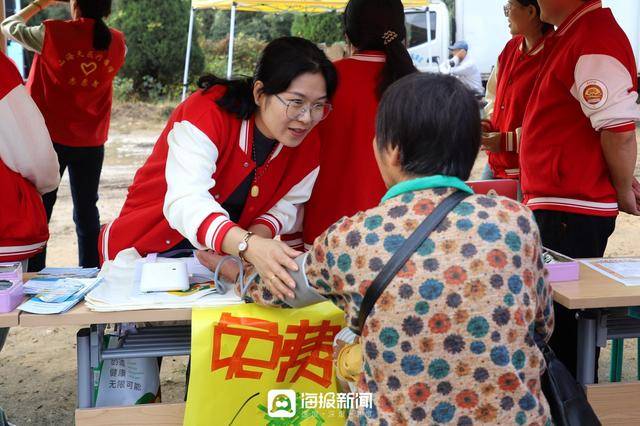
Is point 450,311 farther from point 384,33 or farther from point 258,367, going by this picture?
point 384,33

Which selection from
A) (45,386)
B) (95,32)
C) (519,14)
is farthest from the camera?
(95,32)

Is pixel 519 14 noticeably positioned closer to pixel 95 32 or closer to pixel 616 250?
pixel 95 32

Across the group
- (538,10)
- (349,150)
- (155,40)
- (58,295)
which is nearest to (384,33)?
(349,150)

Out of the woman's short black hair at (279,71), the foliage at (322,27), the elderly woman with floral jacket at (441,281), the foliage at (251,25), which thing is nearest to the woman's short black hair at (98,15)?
the woman's short black hair at (279,71)

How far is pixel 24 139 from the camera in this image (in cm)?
246

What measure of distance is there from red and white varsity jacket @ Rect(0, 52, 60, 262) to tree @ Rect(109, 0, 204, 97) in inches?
498

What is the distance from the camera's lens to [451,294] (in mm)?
1356

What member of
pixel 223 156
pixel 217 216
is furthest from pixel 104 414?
pixel 223 156

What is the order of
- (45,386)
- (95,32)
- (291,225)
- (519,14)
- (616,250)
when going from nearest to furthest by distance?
(291,225), (519,14), (45,386), (95,32), (616,250)

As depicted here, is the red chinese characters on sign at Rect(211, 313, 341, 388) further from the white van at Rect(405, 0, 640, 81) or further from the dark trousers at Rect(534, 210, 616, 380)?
the white van at Rect(405, 0, 640, 81)

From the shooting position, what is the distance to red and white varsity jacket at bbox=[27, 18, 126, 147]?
3912mm

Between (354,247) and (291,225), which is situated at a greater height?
(354,247)

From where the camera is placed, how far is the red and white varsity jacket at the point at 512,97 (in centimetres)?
305

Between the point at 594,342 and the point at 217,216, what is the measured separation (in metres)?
1.14
